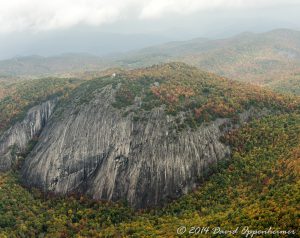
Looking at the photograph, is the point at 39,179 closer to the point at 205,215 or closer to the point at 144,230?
the point at 144,230

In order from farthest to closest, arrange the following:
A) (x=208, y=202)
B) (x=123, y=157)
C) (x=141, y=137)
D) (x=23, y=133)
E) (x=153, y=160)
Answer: (x=23, y=133), (x=141, y=137), (x=123, y=157), (x=153, y=160), (x=208, y=202)

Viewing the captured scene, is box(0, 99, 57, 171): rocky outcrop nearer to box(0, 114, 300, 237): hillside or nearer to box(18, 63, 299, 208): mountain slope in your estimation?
box(18, 63, 299, 208): mountain slope

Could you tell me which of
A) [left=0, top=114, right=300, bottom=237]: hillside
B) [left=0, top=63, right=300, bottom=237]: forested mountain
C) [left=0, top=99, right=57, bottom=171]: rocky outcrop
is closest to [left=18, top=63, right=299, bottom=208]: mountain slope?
[left=0, top=63, right=300, bottom=237]: forested mountain


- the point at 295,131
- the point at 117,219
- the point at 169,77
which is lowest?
the point at 117,219

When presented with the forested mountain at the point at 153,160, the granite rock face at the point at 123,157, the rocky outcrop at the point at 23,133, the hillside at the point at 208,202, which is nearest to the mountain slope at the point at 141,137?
the granite rock face at the point at 123,157

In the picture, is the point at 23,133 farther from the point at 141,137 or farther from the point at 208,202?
the point at 208,202

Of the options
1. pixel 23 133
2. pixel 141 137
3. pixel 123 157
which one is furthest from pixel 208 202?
pixel 23 133

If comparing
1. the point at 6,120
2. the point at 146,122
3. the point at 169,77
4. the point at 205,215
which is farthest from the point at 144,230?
the point at 6,120
